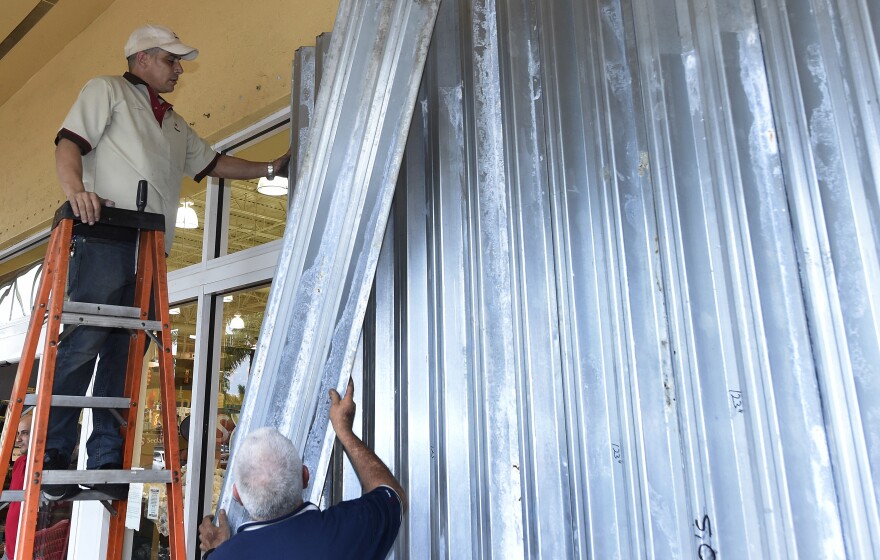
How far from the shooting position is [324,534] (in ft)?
4.80

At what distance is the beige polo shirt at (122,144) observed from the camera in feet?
7.72

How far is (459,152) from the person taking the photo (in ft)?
5.62

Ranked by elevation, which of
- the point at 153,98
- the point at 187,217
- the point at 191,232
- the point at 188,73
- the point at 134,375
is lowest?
the point at 134,375

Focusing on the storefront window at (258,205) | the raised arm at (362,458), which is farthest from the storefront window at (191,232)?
the raised arm at (362,458)

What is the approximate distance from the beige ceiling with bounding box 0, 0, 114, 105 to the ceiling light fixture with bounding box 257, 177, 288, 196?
2.44 meters

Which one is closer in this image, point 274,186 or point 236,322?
point 274,186

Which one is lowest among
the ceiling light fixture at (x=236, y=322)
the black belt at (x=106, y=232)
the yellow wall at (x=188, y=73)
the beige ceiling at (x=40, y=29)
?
the ceiling light fixture at (x=236, y=322)

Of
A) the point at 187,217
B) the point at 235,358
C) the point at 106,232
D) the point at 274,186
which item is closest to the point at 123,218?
the point at 106,232

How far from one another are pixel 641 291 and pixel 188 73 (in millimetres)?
2992

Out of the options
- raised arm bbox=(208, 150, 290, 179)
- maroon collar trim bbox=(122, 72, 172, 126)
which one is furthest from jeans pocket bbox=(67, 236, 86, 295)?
raised arm bbox=(208, 150, 290, 179)

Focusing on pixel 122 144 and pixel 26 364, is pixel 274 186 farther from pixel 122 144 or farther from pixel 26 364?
pixel 26 364

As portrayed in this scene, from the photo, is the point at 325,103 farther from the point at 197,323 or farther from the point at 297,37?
the point at 197,323

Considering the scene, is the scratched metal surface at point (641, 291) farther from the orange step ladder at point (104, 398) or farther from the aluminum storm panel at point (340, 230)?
the orange step ladder at point (104, 398)

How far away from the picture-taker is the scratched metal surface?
3.47ft
